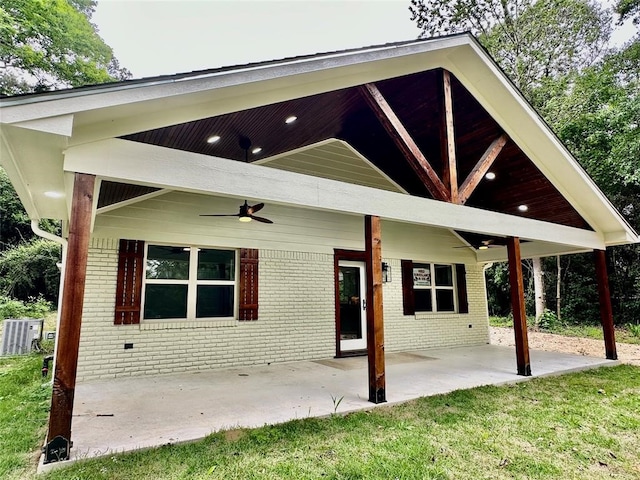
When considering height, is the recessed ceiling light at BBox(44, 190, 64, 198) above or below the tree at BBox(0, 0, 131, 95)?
below

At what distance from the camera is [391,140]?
659 cm

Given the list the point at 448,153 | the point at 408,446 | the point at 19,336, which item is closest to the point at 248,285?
the point at 448,153

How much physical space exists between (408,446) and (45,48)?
16279mm

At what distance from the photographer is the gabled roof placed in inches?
107

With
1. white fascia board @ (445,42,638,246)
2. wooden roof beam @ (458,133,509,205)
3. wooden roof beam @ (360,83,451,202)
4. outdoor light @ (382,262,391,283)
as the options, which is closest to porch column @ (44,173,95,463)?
wooden roof beam @ (360,83,451,202)

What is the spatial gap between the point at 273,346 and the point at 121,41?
28721mm

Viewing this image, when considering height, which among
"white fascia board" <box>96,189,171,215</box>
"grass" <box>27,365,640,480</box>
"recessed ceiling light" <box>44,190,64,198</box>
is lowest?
"grass" <box>27,365,640,480</box>

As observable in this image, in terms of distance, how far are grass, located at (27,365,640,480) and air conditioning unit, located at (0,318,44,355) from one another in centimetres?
661

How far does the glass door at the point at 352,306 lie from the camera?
7461mm

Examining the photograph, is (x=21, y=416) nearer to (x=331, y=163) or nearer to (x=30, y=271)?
(x=331, y=163)

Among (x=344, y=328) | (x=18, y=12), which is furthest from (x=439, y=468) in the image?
(x=18, y=12)

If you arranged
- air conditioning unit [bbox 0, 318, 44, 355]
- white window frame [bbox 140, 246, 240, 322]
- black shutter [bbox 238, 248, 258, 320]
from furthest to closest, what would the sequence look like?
air conditioning unit [bbox 0, 318, 44, 355], black shutter [bbox 238, 248, 258, 320], white window frame [bbox 140, 246, 240, 322]

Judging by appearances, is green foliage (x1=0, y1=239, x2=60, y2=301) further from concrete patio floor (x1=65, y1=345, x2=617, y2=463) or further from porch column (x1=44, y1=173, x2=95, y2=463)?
porch column (x1=44, y1=173, x2=95, y2=463)

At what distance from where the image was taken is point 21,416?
3.66 meters
